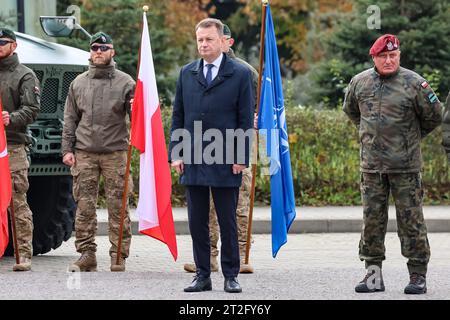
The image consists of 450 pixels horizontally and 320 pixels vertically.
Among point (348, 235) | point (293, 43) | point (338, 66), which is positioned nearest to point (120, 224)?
point (348, 235)

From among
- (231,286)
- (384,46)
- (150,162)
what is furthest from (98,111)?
(384,46)

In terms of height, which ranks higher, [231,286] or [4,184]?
[4,184]

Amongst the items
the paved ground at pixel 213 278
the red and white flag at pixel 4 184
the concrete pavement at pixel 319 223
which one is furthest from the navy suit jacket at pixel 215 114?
the concrete pavement at pixel 319 223

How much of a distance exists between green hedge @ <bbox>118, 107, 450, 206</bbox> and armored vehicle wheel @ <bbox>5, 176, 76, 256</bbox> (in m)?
6.35

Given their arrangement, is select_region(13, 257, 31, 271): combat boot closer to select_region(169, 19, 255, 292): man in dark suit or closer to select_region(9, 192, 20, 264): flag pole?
select_region(9, 192, 20, 264): flag pole

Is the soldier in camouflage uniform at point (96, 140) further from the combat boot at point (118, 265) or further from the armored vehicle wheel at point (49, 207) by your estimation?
the armored vehicle wheel at point (49, 207)

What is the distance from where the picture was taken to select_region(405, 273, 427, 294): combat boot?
9297mm

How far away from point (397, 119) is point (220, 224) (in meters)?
1.35

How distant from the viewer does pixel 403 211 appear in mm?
9367

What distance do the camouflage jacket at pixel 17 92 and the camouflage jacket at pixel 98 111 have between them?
281 millimetres

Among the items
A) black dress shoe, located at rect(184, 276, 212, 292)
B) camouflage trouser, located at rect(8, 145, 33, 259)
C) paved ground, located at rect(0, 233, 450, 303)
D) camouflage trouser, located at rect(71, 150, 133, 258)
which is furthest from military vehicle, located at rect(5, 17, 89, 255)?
black dress shoe, located at rect(184, 276, 212, 292)

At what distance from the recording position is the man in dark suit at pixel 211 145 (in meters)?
9.30

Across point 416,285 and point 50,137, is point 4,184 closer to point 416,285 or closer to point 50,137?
point 50,137

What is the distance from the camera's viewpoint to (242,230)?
11.2 m
